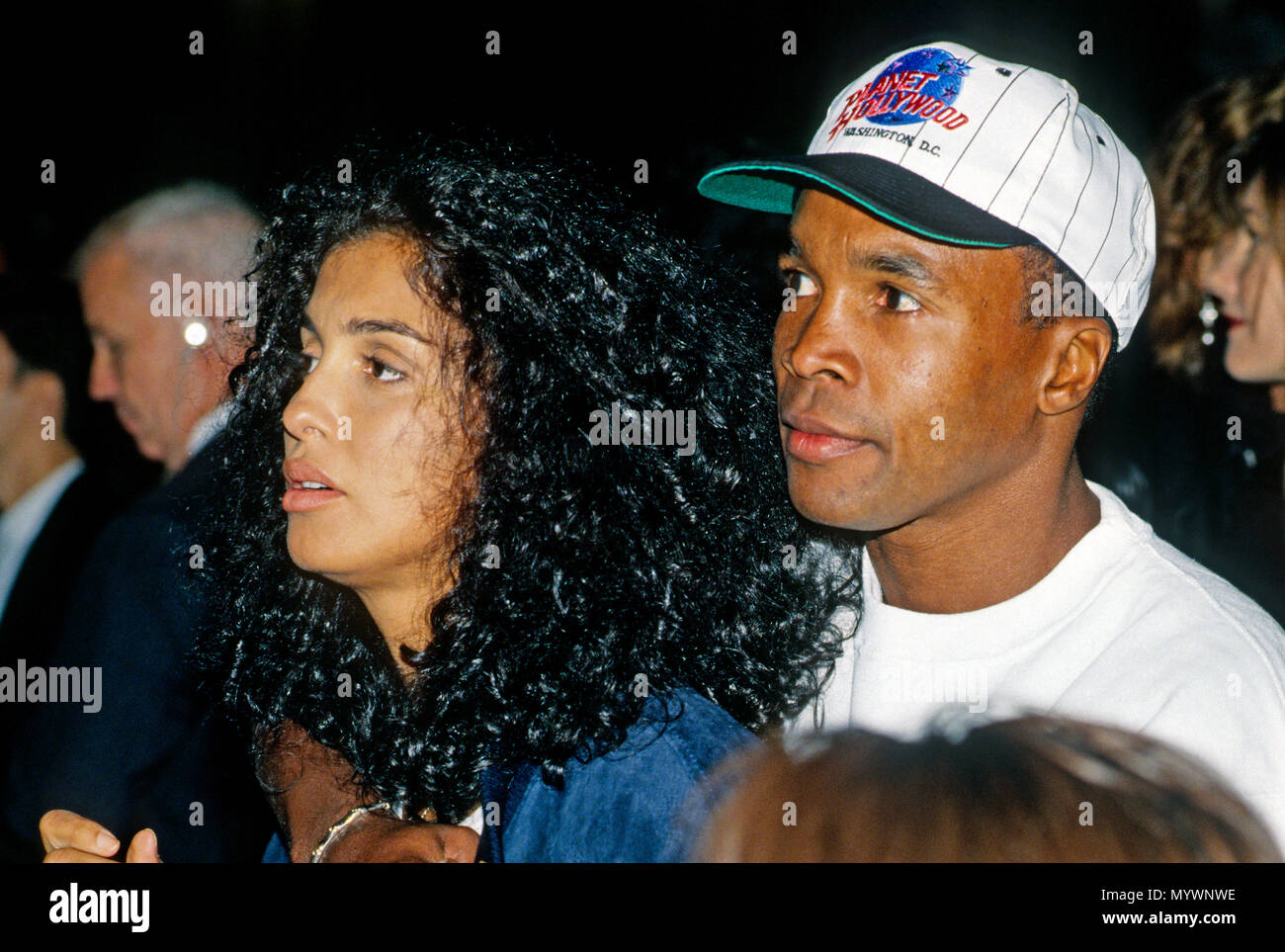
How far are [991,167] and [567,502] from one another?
0.87 meters

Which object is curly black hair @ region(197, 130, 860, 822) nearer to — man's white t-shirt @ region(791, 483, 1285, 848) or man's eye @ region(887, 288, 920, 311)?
man's white t-shirt @ region(791, 483, 1285, 848)

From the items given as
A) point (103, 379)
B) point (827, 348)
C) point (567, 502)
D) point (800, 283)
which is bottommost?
point (567, 502)

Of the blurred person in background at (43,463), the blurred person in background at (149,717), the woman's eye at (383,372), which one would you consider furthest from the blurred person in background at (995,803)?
the blurred person in background at (43,463)

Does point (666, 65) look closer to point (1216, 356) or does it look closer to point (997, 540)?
point (1216, 356)

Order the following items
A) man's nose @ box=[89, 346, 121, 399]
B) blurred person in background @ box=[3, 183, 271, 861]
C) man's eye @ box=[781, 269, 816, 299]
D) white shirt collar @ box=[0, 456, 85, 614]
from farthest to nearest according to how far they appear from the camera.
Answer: white shirt collar @ box=[0, 456, 85, 614]
man's nose @ box=[89, 346, 121, 399]
blurred person in background @ box=[3, 183, 271, 861]
man's eye @ box=[781, 269, 816, 299]

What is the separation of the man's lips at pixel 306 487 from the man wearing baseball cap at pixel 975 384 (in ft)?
2.44

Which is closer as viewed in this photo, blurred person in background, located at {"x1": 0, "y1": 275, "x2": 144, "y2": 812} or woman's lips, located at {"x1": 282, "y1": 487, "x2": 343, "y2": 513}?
woman's lips, located at {"x1": 282, "y1": 487, "x2": 343, "y2": 513}

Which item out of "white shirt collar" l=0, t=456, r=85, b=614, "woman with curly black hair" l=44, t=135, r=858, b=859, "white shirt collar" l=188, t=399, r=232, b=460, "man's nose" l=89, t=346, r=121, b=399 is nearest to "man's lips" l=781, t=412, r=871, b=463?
"woman with curly black hair" l=44, t=135, r=858, b=859

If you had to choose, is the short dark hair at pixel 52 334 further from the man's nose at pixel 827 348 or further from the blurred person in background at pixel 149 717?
the man's nose at pixel 827 348

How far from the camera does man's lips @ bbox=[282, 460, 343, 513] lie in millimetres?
1687

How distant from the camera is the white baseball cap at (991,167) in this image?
1713 mm

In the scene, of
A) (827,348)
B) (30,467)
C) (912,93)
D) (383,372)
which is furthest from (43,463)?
(912,93)

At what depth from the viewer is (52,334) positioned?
12.4 feet
